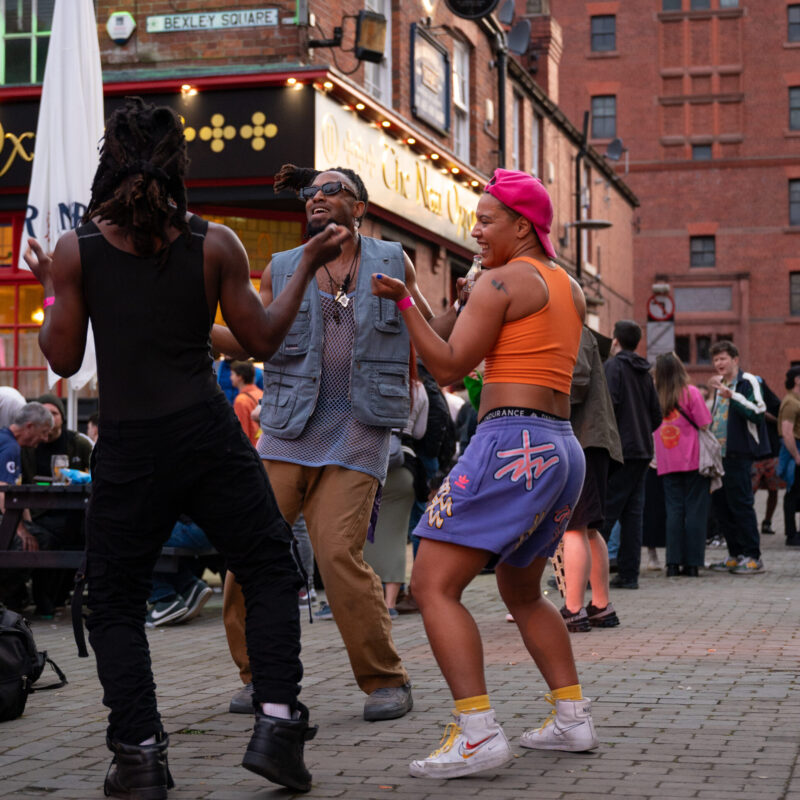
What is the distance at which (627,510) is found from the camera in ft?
37.0

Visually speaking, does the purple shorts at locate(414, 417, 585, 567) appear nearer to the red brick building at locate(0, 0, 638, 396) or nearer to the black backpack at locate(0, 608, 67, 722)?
the black backpack at locate(0, 608, 67, 722)

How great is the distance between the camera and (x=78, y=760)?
4930mm

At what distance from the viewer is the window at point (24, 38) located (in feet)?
55.9

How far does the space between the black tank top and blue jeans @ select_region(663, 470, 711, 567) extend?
28.1 feet

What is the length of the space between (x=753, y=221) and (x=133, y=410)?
2006 inches

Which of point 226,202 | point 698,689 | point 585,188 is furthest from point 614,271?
point 698,689

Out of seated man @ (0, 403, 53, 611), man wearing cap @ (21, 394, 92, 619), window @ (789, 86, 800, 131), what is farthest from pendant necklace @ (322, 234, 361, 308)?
window @ (789, 86, 800, 131)

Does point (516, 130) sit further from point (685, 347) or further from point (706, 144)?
point (706, 144)

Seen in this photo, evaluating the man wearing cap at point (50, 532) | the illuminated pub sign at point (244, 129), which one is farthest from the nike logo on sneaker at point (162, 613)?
the illuminated pub sign at point (244, 129)

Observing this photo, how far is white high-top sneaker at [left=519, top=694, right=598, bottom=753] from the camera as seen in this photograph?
15.9 ft

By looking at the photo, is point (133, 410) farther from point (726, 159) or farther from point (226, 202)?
point (726, 159)

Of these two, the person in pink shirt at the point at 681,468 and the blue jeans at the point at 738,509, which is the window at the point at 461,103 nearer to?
the blue jeans at the point at 738,509

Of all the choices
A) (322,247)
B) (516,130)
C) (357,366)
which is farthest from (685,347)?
(322,247)

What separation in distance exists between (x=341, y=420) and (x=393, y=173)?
13.4 metres
